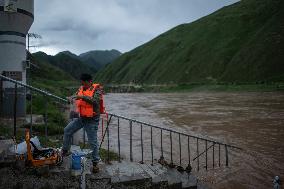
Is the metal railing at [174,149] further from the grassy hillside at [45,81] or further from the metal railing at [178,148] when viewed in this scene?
the grassy hillside at [45,81]

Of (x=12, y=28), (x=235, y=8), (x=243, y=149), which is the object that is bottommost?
(x=243, y=149)

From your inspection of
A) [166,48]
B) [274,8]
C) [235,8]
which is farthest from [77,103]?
[235,8]

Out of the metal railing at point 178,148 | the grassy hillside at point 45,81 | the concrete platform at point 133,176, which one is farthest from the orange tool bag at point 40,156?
the grassy hillside at point 45,81

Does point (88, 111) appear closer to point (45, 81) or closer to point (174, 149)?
point (174, 149)

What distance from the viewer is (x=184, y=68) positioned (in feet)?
382

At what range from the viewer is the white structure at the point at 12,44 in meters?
14.8

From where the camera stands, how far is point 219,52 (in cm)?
11381

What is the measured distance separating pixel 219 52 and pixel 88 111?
111 meters

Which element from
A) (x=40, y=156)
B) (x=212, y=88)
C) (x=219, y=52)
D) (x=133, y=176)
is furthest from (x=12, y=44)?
(x=219, y=52)

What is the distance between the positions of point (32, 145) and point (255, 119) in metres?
20.3

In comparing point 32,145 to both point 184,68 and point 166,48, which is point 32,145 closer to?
point 184,68

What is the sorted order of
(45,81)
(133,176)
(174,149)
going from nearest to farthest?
(133,176), (174,149), (45,81)

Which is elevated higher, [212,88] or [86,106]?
[212,88]

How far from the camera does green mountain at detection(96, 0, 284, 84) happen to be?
292ft
